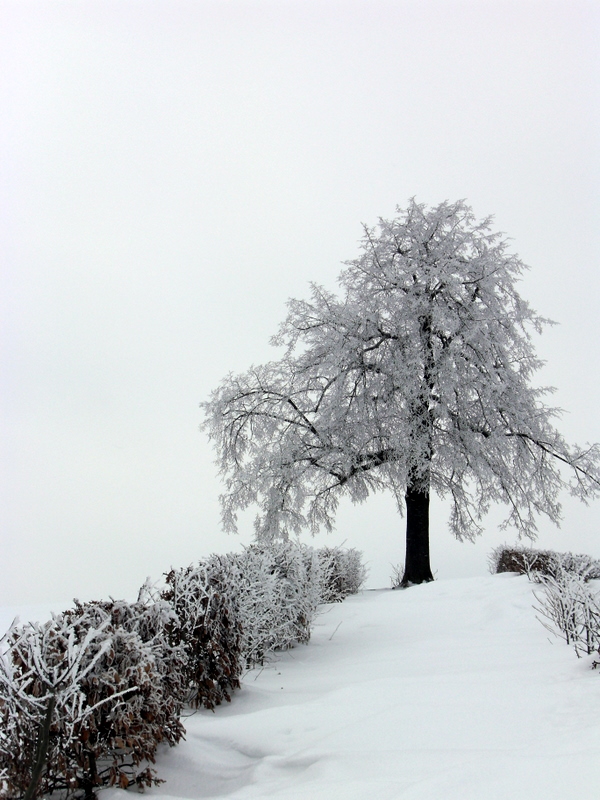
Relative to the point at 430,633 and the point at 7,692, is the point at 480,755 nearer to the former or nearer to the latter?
the point at 7,692

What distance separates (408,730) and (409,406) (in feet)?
33.2

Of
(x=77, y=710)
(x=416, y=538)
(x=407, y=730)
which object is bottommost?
(x=407, y=730)

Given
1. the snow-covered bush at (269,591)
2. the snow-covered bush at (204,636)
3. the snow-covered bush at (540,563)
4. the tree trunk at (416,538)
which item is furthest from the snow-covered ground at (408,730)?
the tree trunk at (416,538)

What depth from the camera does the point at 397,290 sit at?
47.0 feet

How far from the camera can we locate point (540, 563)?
35.8ft

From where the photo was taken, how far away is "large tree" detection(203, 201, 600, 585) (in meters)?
13.3

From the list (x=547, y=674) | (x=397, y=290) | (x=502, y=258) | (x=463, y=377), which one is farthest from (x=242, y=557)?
(x=502, y=258)

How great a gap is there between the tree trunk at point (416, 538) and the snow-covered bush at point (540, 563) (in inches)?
72.9

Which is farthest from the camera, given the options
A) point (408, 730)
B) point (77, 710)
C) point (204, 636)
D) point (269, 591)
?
point (269, 591)

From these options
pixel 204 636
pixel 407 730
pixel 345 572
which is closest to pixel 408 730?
pixel 407 730

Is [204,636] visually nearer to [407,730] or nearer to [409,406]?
[407,730]

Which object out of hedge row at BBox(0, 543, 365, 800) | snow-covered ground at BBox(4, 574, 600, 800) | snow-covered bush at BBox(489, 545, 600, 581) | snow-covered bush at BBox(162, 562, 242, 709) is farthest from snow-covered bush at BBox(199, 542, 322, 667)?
snow-covered bush at BBox(489, 545, 600, 581)

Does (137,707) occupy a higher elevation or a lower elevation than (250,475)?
lower

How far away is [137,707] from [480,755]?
1772 millimetres
